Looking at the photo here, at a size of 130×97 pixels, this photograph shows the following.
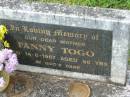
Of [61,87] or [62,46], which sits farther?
[61,87]

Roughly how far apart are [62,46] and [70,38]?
17cm

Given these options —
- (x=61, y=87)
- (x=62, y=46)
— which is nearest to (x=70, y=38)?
(x=62, y=46)

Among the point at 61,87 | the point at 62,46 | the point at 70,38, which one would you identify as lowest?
the point at 61,87

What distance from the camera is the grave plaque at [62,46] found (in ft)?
14.9

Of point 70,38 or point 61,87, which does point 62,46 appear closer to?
point 70,38

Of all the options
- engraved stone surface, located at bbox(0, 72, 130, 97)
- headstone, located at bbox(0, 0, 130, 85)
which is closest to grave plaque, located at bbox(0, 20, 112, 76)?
headstone, located at bbox(0, 0, 130, 85)

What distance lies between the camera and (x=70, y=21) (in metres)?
4.46

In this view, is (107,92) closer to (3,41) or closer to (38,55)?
(38,55)

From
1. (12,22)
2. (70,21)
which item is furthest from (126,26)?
(12,22)

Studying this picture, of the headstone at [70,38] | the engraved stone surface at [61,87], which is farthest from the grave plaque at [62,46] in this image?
the engraved stone surface at [61,87]

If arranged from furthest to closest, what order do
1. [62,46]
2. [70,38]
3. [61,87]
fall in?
[61,87], [62,46], [70,38]

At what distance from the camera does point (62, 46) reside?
4.73 metres

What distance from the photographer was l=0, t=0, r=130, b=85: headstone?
14.5 ft

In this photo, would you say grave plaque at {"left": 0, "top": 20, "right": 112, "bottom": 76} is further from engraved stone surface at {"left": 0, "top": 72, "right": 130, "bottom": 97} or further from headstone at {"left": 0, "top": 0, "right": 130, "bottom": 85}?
engraved stone surface at {"left": 0, "top": 72, "right": 130, "bottom": 97}
